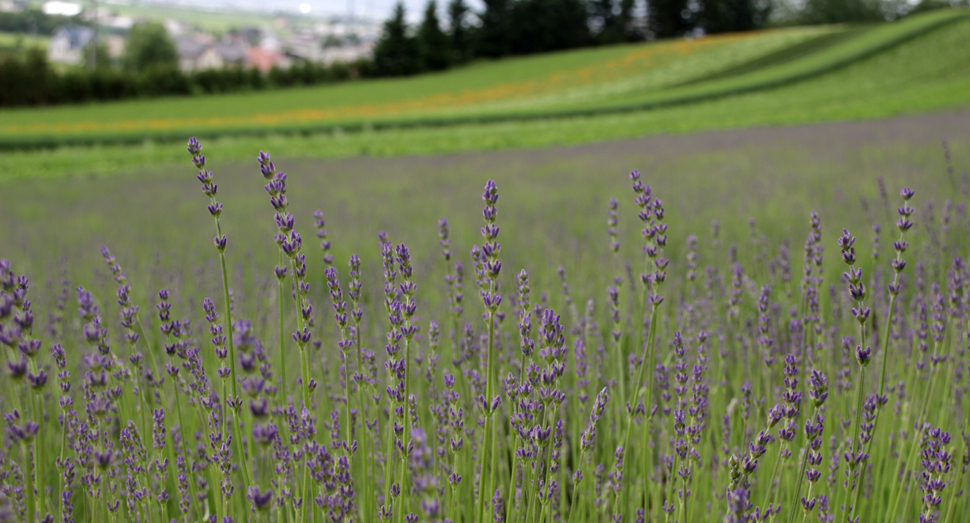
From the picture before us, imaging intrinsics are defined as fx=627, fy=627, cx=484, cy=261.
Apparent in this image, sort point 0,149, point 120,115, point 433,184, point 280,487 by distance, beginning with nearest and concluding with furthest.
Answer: point 280,487 < point 433,184 < point 0,149 < point 120,115

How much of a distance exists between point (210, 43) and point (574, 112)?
8144 cm

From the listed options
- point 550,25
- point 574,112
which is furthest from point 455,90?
point 550,25

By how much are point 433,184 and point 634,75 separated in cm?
3105

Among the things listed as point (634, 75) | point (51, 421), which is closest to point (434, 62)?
point (634, 75)

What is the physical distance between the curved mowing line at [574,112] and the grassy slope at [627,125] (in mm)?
726

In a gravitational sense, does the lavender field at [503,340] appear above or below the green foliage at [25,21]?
below

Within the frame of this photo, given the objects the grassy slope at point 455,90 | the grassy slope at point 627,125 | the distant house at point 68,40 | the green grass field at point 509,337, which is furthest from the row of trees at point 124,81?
the distant house at point 68,40

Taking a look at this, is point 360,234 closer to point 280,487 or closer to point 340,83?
point 280,487

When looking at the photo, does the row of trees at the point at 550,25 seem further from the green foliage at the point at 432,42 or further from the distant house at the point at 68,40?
the distant house at the point at 68,40

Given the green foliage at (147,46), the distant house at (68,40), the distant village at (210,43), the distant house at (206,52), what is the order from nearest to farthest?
the green foliage at (147,46)
the distant village at (210,43)
the distant house at (206,52)
the distant house at (68,40)

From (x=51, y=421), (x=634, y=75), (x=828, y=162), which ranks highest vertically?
(x=634, y=75)

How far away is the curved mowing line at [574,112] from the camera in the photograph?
Answer: 20709mm

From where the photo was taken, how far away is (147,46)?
190 ft

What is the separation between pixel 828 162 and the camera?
6.75 metres
